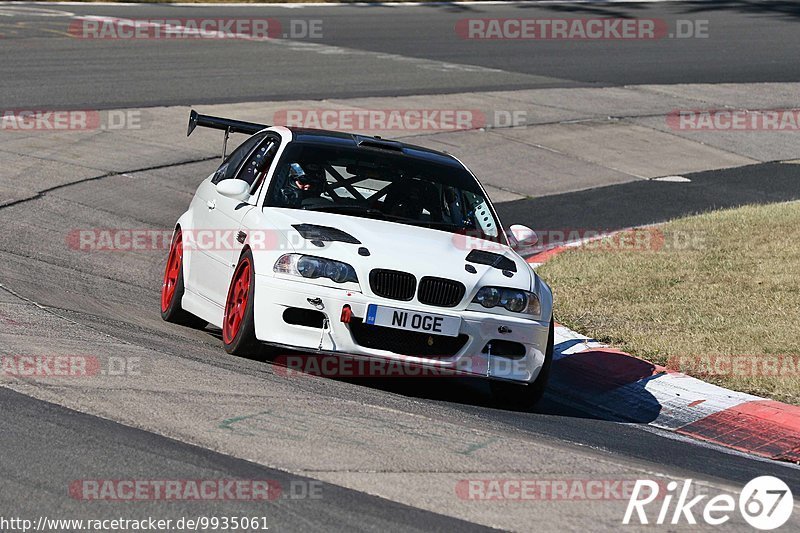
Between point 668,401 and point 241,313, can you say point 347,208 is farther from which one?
point 668,401

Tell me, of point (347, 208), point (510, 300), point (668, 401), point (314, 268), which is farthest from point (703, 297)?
point (314, 268)

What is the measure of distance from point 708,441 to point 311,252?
277 cm

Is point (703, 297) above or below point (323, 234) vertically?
below

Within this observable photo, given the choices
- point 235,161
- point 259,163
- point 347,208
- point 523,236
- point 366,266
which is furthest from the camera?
point 235,161

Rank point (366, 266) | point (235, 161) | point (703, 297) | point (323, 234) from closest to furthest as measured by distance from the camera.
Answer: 1. point (366, 266)
2. point (323, 234)
3. point (235, 161)
4. point (703, 297)

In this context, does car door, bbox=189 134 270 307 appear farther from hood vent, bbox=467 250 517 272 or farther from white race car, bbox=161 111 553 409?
hood vent, bbox=467 250 517 272

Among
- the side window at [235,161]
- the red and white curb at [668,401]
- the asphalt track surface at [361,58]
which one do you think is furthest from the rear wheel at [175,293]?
the asphalt track surface at [361,58]

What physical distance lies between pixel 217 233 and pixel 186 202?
18.8 feet

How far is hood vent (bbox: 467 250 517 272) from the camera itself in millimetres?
A: 8219

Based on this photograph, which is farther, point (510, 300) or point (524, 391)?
point (524, 391)

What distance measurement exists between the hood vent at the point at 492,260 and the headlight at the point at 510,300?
21 cm

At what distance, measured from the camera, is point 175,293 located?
956 centimetres

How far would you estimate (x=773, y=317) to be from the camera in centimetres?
1087

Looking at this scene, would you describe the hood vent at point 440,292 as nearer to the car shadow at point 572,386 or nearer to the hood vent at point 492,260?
the hood vent at point 492,260
